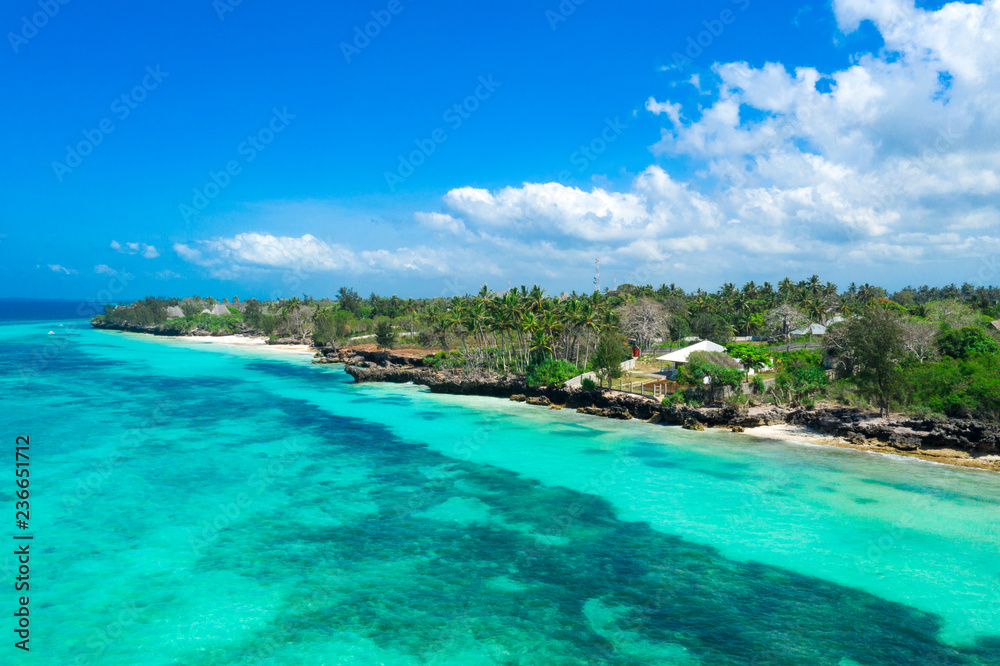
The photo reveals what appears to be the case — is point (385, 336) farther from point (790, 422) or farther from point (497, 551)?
point (497, 551)

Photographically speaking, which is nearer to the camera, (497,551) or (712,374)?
(497,551)

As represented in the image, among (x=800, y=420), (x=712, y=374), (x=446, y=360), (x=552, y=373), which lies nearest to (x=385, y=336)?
(x=446, y=360)

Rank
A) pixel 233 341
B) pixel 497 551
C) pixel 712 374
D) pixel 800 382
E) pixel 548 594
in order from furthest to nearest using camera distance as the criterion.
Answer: pixel 233 341, pixel 712 374, pixel 800 382, pixel 497 551, pixel 548 594

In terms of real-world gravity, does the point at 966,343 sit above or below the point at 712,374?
above

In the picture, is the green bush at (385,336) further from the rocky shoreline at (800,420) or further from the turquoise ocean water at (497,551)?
the turquoise ocean water at (497,551)

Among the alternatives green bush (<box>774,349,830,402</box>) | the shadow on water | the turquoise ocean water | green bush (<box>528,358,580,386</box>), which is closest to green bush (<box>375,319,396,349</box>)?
green bush (<box>528,358,580,386</box>)

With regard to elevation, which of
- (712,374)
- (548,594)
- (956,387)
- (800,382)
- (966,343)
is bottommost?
(548,594)

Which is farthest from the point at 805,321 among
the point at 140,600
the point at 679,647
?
the point at 140,600

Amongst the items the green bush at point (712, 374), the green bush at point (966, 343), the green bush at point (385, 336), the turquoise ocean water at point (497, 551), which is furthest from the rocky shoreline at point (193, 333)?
the green bush at point (966, 343)
